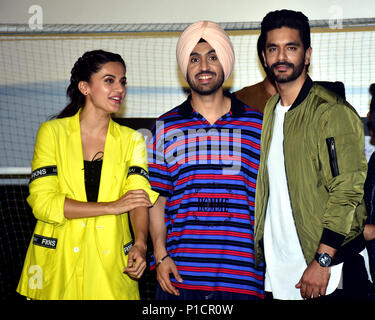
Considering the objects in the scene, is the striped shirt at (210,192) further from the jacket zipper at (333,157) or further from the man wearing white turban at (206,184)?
the jacket zipper at (333,157)

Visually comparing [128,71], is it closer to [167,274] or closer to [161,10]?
[161,10]

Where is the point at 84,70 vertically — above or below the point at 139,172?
above

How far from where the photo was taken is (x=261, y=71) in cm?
491

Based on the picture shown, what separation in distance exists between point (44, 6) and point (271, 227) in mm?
4074

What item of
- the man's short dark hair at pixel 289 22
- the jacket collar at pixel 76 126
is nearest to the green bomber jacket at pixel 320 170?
the man's short dark hair at pixel 289 22

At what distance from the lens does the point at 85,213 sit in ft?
7.51

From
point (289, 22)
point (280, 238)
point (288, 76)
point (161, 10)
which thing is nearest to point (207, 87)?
point (288, 76)

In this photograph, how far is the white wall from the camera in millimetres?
4957

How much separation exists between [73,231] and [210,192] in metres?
0.71

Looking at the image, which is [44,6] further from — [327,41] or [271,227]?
[271,227]

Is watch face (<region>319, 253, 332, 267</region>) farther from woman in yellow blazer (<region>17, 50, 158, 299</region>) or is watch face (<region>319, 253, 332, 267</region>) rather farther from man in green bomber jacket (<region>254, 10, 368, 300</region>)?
woman in yellow blazer (<region>17, 50, 158, 299</region>)

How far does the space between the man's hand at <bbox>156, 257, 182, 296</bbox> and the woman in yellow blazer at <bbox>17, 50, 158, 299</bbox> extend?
0.31ft

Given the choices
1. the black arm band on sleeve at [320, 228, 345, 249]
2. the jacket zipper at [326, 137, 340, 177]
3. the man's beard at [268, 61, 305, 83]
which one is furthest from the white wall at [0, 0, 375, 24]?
the black arm band on sleeve at [320, 228, 345, 249]
